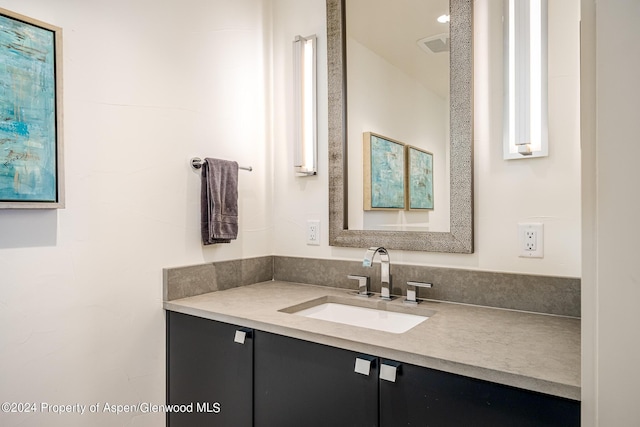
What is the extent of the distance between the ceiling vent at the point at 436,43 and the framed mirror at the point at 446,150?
2 cm

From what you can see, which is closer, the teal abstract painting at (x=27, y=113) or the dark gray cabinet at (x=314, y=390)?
the dark gray cabinet at (x=314, y=390)

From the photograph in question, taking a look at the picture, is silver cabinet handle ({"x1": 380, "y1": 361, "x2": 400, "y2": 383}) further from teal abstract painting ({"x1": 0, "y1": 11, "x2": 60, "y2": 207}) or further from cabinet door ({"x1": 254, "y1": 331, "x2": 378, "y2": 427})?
teal abstract painting ({"x1": 0, "y1": 11, "x2": 60, "y2": 207})

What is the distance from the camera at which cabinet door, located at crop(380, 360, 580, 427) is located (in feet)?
2.87

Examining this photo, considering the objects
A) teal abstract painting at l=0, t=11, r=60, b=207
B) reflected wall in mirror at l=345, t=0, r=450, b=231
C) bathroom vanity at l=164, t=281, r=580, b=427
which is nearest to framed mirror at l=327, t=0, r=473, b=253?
reflected wall in mirror at l=345, t=0, r=450, b=231

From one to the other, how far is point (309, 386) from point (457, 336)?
1.52 ft

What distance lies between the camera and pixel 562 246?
4.47ft

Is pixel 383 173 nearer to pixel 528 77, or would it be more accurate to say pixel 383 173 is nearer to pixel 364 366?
pixel 528 77

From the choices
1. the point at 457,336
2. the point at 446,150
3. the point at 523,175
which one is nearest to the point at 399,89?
the point at 446,150

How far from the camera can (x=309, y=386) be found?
1.21 metres

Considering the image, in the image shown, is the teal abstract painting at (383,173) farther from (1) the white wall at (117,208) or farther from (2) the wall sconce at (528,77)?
(1) the white wall at (117,208)

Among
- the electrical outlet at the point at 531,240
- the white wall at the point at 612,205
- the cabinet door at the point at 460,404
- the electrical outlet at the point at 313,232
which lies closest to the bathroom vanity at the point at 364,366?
the cabinet door at the point at 460,404

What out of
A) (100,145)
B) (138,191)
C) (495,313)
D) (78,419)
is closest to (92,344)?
(78,419)

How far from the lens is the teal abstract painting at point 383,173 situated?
5.65 ft

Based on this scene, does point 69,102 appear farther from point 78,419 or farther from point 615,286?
point 615,286
